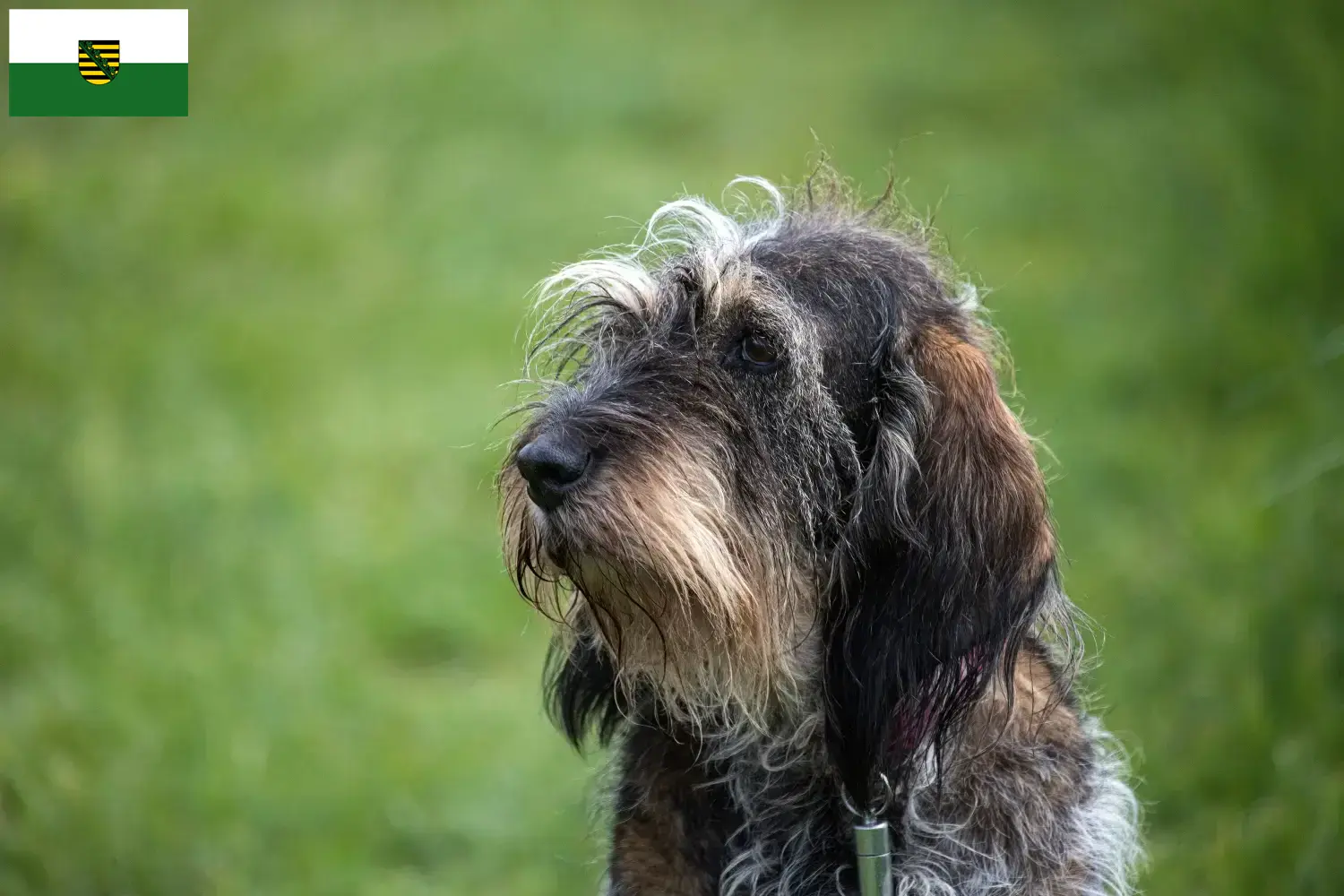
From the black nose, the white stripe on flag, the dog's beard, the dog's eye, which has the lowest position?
the dog's beard

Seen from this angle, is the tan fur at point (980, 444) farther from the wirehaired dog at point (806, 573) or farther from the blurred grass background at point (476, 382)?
the blurred grass background at point (476, 382)

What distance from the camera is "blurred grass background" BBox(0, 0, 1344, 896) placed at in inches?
191

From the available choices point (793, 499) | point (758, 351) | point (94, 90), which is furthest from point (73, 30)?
point (793, 499)

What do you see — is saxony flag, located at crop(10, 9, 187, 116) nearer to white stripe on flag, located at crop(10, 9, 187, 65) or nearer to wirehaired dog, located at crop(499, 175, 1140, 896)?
white stripe on flag, located at crop(10, 9, 187, 65)

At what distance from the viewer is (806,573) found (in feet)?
10.2

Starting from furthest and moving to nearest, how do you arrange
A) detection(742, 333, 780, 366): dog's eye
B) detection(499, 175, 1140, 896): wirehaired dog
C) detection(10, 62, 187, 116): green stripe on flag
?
detection(10, 62, 187, 116): green stripe on flag → detection(742, 333, 780, 366): dog's eye → detection(499, 175, 1140, 896): wirehaired dog

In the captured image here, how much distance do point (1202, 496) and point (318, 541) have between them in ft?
12.2

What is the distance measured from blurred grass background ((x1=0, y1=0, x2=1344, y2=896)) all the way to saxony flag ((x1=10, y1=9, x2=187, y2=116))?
1.02 metres

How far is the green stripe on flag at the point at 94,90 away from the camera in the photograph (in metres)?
6.81

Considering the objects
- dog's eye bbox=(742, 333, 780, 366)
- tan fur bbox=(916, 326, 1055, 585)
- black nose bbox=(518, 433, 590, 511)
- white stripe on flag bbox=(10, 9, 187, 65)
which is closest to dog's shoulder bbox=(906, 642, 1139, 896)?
tan fur bbox=(916, 326, 1055, 585)

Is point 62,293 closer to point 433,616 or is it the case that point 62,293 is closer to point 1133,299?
point 433,616

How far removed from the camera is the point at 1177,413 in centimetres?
725

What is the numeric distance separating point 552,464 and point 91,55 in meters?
4.55

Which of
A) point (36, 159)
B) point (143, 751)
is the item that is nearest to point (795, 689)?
point (143, 751)
